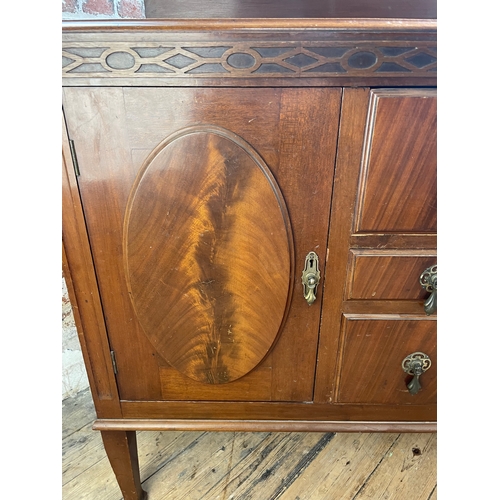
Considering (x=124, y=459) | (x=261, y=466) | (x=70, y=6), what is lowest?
(x=261, y=466)

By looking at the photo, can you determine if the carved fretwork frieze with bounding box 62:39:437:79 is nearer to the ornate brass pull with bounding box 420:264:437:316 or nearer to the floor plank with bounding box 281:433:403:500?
the ornate brass pull with bounding box 420:264:437:316

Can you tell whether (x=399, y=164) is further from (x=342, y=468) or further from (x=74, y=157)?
(x=342, y=468)

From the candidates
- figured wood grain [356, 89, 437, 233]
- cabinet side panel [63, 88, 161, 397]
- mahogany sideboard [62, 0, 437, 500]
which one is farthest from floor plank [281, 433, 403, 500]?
figured wood grain [356, 89, 437, 233]

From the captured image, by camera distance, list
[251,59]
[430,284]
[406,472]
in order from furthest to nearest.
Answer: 1. [406,472]
2. [430,284]
3. [251,59]

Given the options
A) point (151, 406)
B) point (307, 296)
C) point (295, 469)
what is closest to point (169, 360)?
point (151, 406)

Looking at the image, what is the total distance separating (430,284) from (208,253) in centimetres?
32

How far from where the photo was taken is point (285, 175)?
0.52 meters

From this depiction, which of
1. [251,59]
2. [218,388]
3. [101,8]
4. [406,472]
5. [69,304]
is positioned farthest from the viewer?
[69,304]

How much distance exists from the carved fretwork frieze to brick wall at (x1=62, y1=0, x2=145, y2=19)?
37 cm

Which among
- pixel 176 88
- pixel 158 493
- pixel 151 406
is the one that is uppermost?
pixel 176 88

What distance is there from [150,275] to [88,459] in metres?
0.59

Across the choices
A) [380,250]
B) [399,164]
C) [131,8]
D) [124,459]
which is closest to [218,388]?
[124,459]

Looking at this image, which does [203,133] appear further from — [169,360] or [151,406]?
[151,406]

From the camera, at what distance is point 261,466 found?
89cm
